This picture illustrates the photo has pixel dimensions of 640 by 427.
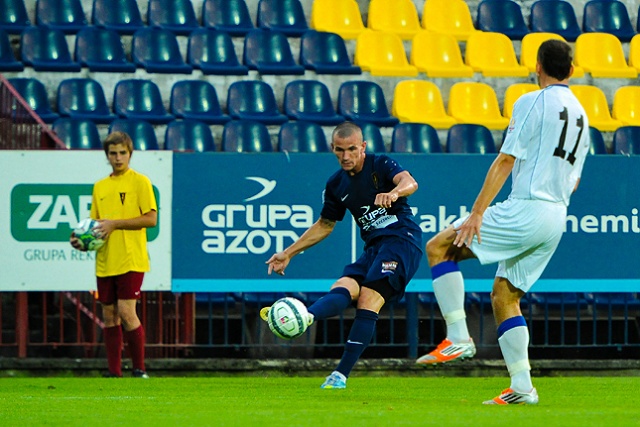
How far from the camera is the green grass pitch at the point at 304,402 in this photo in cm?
612

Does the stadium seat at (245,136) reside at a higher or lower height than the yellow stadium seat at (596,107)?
lower

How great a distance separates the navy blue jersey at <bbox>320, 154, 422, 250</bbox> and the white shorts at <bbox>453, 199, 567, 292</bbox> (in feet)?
4.28

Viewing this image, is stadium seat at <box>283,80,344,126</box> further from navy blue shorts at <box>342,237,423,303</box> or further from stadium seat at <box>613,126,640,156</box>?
navy blue shorts at <box>342,237,423,303</box>

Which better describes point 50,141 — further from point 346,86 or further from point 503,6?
point 503,6

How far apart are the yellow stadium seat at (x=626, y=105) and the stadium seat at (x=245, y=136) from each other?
493cm

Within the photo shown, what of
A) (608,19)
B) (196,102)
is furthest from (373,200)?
(608,19)

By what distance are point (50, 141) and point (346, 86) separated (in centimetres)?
459

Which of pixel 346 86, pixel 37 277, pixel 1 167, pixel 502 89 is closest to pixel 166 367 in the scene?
pixel 37 277

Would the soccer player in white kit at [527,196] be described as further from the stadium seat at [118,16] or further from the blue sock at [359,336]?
the stadium seat at [118,16]

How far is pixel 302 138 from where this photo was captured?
1383cm

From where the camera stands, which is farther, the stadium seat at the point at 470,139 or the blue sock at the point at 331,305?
the stadium seat at the point at 470,139

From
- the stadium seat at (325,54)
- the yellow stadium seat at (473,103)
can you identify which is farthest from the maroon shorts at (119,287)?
the yellow stadium seat at (473,103)

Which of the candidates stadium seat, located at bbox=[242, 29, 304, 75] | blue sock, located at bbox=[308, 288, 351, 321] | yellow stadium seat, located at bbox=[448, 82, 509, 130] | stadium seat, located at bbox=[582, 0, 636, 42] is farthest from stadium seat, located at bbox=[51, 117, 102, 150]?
stadium seat, located at bbox=[582, 0, 636, 42]

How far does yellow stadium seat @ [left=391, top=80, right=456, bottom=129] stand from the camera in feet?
49.7
